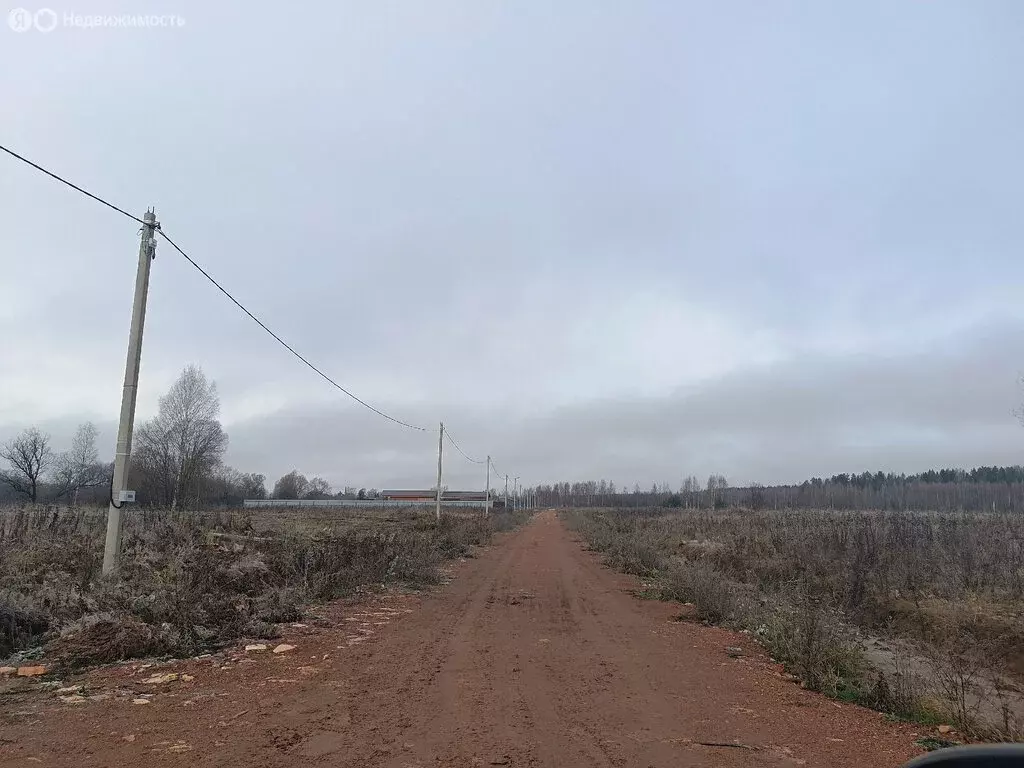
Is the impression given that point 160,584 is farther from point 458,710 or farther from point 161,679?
point 458,710

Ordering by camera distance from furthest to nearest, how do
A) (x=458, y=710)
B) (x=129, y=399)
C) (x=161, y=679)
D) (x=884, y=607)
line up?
(x=884, y=607) < (x=129, y=399) < (x=161, y=679) < (x=458, y=710)

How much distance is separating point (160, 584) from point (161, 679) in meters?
2.56

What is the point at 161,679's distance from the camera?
7.07m

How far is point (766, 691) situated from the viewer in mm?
7391

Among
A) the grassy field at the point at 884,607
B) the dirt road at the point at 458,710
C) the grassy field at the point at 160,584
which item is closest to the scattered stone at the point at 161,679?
the dirt road at the point at 458,710

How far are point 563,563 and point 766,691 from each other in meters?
16.5

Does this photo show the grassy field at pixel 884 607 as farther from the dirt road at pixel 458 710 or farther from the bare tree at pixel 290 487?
the bare tree at pixel 290 487

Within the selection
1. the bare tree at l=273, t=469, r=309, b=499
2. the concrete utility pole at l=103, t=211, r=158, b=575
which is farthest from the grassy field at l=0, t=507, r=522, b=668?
the bare tree at l=273, t=469, r=309, b=499

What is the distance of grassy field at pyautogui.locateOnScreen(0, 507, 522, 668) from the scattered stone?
2.95 feet

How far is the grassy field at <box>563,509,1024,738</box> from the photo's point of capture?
7.54 meters

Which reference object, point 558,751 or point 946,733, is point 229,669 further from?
point 946,733

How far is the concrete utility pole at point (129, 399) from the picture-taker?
33.3 feet

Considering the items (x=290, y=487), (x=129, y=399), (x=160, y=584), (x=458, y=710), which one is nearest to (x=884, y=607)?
(x=458, y=710)

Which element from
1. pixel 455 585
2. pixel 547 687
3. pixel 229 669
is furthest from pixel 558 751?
pixel 455 585
